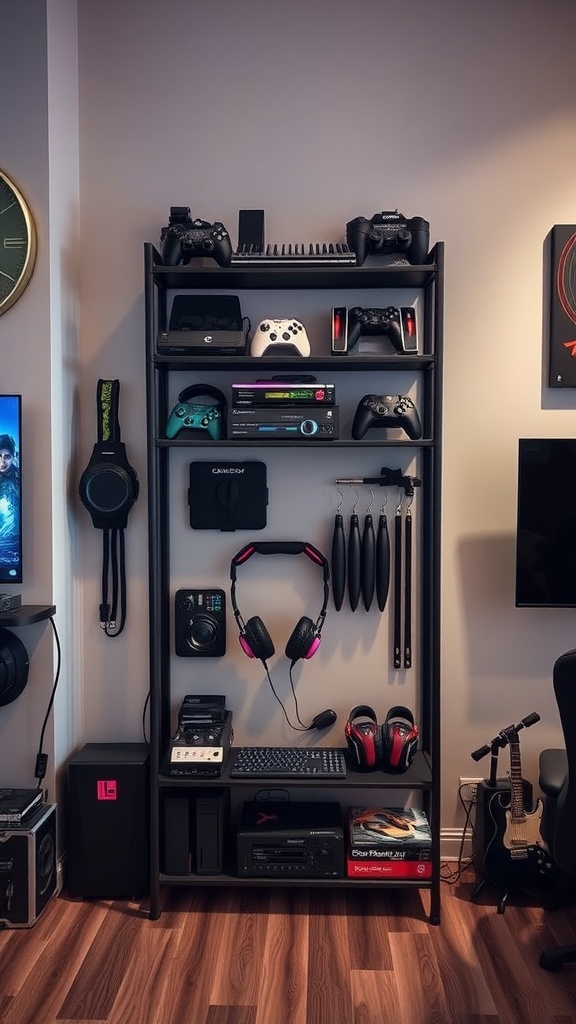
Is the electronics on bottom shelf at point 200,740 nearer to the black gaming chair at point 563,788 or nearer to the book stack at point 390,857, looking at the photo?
the book stack at point 390,857

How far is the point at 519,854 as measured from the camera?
7.49 feet

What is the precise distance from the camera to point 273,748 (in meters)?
2.47

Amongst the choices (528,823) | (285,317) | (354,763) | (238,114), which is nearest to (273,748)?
(354,763)

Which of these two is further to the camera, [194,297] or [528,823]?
[194,297]

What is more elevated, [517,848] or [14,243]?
[14,243]

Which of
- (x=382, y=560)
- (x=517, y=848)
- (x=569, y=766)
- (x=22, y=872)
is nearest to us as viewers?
(x=569, y=766)

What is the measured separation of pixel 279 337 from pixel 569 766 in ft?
4.87

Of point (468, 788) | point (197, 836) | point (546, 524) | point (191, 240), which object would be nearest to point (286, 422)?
point (191, 240)

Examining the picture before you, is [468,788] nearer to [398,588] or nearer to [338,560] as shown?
[398,588]

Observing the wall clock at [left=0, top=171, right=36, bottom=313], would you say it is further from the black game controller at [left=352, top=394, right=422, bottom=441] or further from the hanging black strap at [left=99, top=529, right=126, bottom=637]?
the black game controller at [left=352, top=394, right=422, bottom=441]

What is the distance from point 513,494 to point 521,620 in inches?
17.5

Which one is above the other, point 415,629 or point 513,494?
point 513,494

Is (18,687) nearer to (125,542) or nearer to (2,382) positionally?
(125,542)

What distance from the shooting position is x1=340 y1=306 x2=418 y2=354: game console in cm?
232
